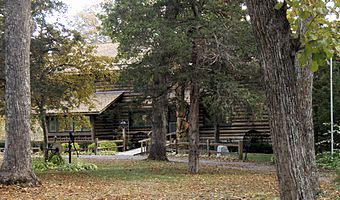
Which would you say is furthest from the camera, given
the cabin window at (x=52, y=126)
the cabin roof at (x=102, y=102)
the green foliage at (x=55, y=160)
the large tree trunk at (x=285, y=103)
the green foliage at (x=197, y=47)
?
the cabin window at (x=52, y=126)

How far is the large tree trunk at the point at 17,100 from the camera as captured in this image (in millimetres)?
11000

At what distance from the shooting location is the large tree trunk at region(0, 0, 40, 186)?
433 inches

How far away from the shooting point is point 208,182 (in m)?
13.0

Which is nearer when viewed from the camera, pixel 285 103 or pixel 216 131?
pixel 285 103

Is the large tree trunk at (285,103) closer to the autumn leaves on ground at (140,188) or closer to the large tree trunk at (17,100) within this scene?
the autumn leaves on ground at (140,188)

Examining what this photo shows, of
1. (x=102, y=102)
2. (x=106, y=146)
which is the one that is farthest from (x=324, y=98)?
(x=102, y=102)

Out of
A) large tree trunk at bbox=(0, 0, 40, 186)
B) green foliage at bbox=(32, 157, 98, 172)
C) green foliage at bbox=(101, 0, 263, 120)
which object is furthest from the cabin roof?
large tree trunk at bbox=(0, 0, 40, 186)

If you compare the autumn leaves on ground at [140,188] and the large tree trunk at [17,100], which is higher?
the large tree trunk at [17,100]

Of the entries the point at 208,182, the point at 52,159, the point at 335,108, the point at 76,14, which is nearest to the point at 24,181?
the point at 208,182

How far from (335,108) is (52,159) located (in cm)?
1170

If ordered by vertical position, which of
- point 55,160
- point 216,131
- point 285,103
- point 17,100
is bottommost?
point 55,160

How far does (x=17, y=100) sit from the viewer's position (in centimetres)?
1117

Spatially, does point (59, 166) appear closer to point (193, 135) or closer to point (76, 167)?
point (76, 167)

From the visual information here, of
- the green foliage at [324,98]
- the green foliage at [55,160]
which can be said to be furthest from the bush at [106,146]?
the green foliage at [324,98]
